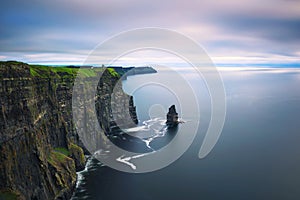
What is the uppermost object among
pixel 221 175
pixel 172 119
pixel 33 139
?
pixel 33 139

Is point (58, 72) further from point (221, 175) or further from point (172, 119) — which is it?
point (172, 119)

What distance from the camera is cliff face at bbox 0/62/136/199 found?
5359 centimetres

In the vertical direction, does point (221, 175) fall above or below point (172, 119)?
below

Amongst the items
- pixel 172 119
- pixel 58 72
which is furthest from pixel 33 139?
pixel 172 119

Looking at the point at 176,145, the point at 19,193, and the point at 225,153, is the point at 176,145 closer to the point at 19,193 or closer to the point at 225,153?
the point at 225,153

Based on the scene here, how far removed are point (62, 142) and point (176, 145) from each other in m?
53.4

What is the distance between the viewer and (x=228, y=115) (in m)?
176

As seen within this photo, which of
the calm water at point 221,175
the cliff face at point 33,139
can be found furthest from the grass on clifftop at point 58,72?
the calm water at point 221,175

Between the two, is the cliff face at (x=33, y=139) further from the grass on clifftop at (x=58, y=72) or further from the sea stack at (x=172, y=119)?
the sea stack at (x=172, y=119)

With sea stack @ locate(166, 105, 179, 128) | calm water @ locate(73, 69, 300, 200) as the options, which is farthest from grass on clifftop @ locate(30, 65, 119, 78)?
sea stack @ locate(166, 105, 179, 128)

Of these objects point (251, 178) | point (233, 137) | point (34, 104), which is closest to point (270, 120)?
point (233, 137)

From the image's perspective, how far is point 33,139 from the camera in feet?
204

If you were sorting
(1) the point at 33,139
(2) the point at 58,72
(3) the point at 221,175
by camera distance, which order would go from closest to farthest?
(1) the point at 33,139, (3) the point at 221,175, (2) the point at 58,72

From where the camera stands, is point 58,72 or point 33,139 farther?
point 58,72
